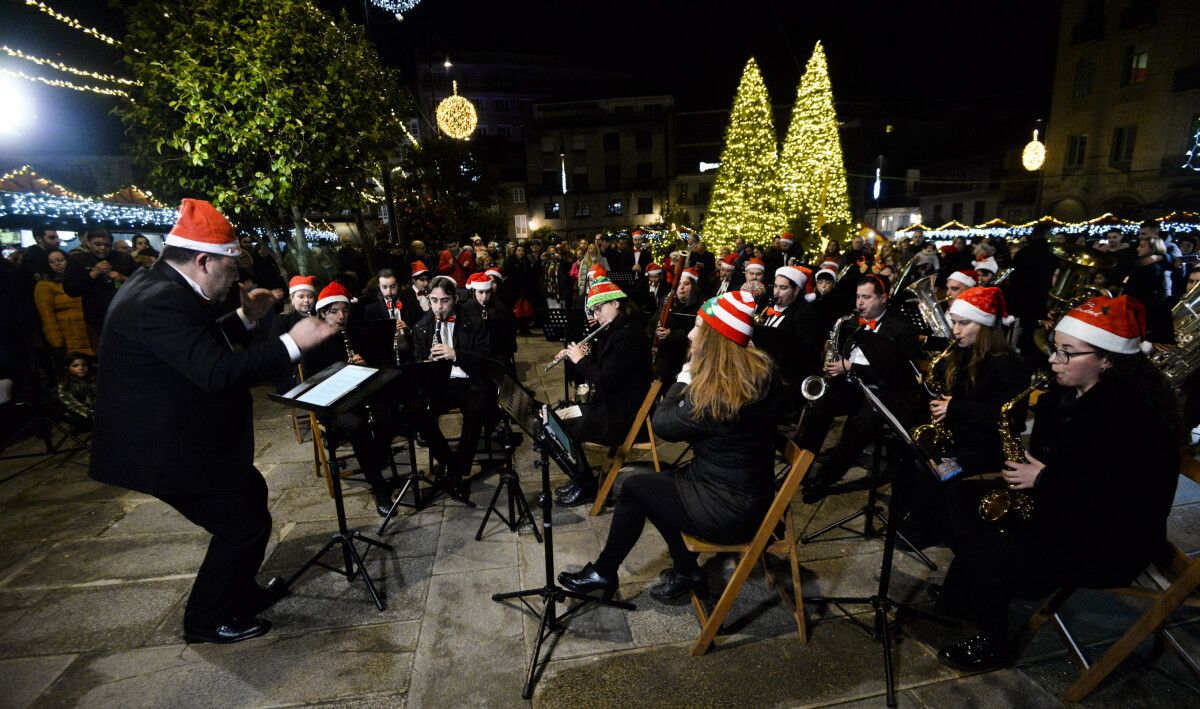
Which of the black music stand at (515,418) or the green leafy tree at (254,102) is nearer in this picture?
the black music stand at (515,418)

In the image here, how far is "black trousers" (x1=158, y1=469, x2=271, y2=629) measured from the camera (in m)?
2.85

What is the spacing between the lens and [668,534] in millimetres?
2963

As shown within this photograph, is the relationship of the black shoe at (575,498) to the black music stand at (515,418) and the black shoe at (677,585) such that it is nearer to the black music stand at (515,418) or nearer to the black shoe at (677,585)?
the black music stand at (515,418)

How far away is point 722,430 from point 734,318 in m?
0.57

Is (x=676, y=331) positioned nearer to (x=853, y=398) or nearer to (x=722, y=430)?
(x=853, y=398)

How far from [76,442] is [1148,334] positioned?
11063 mm

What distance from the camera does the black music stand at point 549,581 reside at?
8.79 ft

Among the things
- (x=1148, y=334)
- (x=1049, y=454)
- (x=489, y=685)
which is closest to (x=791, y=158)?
(x=1148, y=334)

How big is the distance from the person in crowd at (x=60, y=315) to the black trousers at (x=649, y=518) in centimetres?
775

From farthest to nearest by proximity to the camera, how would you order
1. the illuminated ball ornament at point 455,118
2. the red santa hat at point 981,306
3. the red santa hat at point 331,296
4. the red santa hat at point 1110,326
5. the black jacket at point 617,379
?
the illuminated ball ornament at point 455,118, the red santa hat at point 331,296, the black jacket at point 617,379, the red santa hat at point 981,306, the red santa hat at point 1110,326

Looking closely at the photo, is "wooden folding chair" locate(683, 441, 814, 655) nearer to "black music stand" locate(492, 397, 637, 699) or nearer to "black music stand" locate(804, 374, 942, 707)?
Answer: "black music stand" locate(804, 374, 942, 707)

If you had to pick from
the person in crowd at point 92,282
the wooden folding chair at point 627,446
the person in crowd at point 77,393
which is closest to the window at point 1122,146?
the wooden folding chair at point 627,446

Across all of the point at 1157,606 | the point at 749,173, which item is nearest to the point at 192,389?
the point at 1157,606

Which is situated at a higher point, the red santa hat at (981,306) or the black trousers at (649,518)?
the red santa hat at (981,306)
